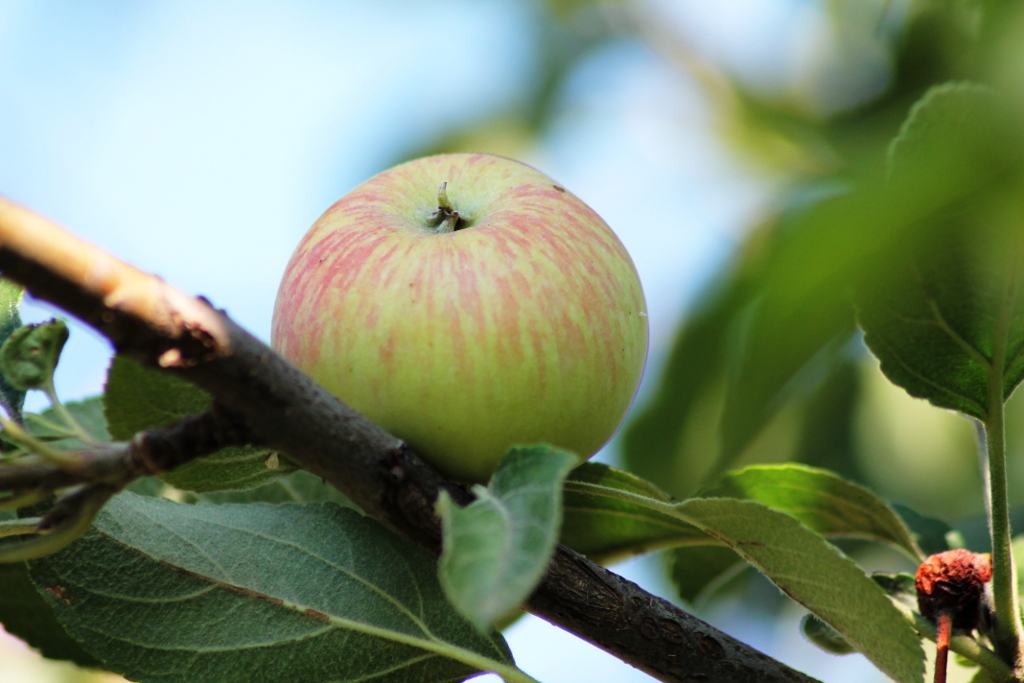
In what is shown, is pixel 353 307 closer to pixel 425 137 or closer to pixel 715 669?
pixel 715 669

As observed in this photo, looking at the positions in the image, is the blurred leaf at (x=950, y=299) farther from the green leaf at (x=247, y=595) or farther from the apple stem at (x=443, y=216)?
the green leaf at (x=247, y=595)

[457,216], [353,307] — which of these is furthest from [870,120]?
[353,307]

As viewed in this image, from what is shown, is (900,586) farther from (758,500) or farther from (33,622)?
(33,622)

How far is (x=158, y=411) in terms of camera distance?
2.05 feet

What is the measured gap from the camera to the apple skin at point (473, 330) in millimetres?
639

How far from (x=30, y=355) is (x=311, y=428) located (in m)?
0.17

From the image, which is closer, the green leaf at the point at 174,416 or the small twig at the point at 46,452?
the small twig at the point at 46,452

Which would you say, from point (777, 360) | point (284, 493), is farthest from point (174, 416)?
point (777, 360)

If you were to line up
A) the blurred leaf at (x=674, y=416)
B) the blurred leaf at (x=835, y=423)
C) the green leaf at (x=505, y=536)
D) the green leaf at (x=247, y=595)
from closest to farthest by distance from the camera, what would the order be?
the green leaf at (x=505, y=536)
the green leaf at (x=247, y=595)
the blurred leaf at (x=674, y=416)
the blurred leaf at (x=835, y=423)

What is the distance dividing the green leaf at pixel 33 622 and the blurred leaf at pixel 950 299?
776 millimetres

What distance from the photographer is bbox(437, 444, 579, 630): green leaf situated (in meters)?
0.42

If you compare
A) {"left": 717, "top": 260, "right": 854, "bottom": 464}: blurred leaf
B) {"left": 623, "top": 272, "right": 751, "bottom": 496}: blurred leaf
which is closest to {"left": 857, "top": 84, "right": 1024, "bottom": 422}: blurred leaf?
{"left": 717, "top": 260, "right": 854, "bottom": 464}: blurred leaf

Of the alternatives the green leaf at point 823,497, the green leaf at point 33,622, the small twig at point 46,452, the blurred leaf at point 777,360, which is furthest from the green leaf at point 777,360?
the green leaf at point 33,622

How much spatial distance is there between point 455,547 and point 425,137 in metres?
1.84
